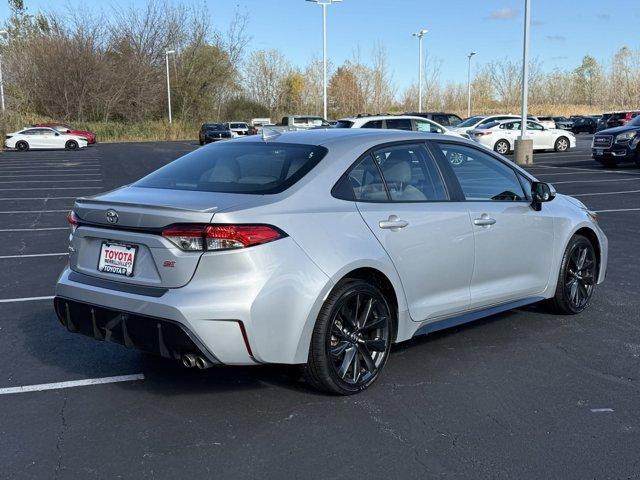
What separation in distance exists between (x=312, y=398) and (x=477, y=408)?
3.24 ft

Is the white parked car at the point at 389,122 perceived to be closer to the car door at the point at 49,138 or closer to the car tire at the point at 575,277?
the car tire at the point at 575,277

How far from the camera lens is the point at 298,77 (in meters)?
73.3

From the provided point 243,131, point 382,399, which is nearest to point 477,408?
point 382,399

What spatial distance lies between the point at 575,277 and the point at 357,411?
9.31ft

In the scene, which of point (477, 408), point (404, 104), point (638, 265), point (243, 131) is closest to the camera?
point (477, 408)

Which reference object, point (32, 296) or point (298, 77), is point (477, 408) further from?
point (298, 77)

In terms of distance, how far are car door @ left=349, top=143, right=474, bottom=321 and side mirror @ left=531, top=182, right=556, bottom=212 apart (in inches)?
34.6

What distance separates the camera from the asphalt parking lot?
133 inches

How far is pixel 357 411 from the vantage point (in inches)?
158

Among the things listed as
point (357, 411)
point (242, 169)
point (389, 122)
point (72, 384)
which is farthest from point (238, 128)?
point (357, 411)

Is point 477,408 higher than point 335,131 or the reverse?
the reverse

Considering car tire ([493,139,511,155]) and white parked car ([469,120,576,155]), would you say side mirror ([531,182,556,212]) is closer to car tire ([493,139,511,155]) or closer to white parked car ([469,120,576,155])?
white parked car ([469,120,576,155])

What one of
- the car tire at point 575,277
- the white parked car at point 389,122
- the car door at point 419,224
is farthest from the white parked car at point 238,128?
the car door at point 419,224

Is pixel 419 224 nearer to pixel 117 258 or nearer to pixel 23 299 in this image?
pixel 117 258
